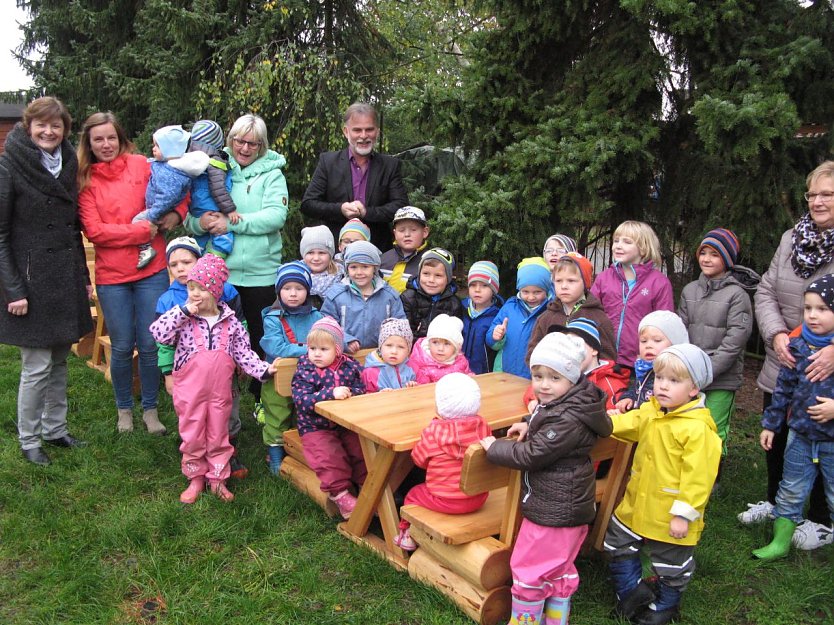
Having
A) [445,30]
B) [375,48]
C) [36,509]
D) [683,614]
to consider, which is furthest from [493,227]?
[445,30]

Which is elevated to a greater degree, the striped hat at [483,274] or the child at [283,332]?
the striped hat at [483,274]

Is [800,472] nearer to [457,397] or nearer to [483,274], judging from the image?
[457,397]

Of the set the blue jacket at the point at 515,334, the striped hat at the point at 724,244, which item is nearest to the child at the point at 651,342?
the striped hat at the point at 724,244

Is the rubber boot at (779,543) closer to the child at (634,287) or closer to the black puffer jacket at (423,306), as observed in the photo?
the child at (634,287)

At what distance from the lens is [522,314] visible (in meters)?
4.95

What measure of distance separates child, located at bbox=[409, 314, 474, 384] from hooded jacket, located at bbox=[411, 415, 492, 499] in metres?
1.07

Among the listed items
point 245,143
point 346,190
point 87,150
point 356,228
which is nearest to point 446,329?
point 356,228

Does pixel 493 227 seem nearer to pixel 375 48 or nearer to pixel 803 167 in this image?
pixel 803 167

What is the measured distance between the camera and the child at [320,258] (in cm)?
528

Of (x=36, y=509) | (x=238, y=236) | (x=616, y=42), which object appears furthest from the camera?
(x=616, y=42)

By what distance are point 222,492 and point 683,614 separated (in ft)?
9.20

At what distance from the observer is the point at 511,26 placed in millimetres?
6301

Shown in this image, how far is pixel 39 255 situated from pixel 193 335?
1.21m

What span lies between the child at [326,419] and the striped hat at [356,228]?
1.27 metres
